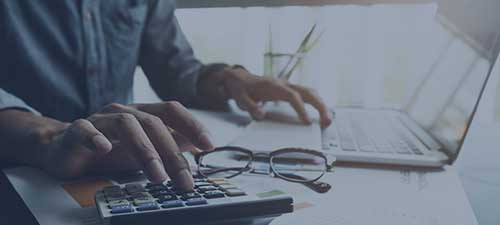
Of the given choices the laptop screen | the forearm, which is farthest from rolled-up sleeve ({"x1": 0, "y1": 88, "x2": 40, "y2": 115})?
the laptop screen

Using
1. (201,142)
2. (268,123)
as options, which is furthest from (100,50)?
(201,142)

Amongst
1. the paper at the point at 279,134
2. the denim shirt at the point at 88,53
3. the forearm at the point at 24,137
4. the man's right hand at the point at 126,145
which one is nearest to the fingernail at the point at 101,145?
the man's right hand at the point at 126,145

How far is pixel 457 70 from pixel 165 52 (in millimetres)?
586

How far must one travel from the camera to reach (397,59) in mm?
1288

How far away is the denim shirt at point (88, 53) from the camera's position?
784 millimetres

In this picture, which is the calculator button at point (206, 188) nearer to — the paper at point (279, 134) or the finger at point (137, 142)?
the finger at point (137, 142)

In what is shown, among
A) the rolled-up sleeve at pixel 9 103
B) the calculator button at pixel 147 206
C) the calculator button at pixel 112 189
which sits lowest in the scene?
the calculator button at pixel 112 189

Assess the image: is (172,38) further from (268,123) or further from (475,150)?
(475,150)

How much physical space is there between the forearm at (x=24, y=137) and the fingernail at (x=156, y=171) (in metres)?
0.15

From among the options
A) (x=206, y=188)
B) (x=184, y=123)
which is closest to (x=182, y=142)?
(x=184, y=123)

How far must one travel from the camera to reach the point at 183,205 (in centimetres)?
36

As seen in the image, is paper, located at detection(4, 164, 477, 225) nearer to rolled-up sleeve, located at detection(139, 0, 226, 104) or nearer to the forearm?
the forearm

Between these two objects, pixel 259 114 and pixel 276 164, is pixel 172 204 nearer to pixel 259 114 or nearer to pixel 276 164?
pixel 276 164

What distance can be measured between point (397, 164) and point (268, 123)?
25 cm
